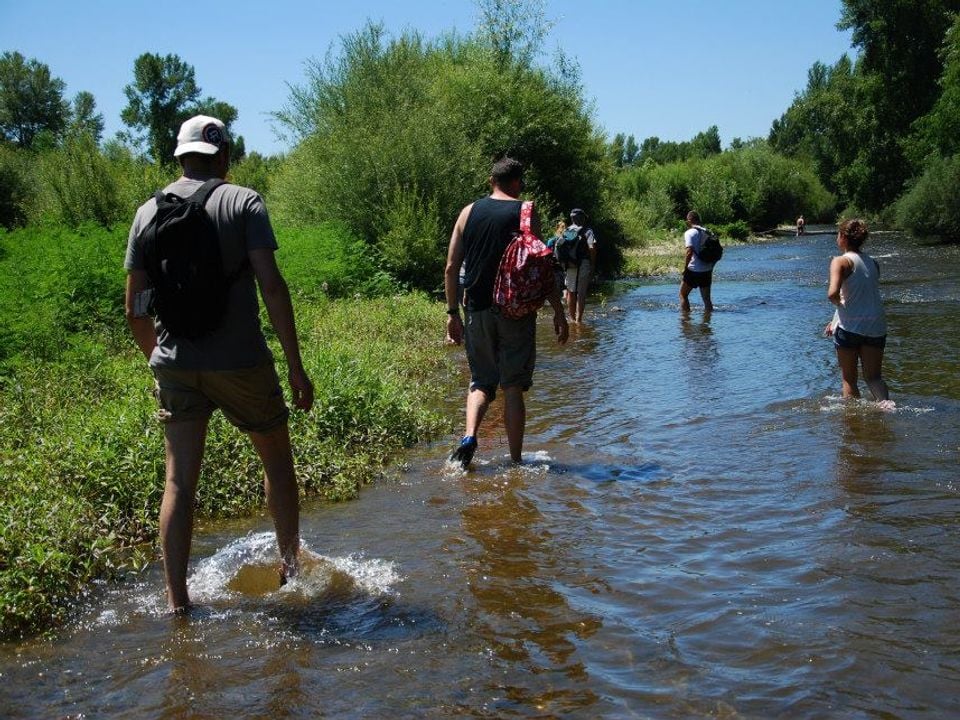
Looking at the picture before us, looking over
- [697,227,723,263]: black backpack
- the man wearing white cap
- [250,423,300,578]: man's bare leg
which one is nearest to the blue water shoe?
[250,423,300,578]: man's bare leg

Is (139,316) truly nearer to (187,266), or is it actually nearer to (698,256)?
(187,266)

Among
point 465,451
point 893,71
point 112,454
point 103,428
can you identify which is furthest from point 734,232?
point 112,454

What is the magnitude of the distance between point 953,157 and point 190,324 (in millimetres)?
44163

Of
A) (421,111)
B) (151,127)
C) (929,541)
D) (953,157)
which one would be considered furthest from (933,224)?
(151,127)

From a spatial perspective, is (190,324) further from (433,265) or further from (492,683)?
(433,265)

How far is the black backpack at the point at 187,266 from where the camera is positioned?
3859mm

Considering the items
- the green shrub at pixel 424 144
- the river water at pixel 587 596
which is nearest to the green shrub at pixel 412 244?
the green shrub at pixel 424 144

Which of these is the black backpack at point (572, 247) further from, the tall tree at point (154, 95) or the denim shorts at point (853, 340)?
the tall tree at point (154, 95)

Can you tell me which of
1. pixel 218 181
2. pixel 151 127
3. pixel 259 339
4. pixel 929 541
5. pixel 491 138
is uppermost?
pixel 151 127

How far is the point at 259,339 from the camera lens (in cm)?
407

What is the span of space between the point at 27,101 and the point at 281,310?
88.8 metres

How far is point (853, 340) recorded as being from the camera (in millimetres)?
8125

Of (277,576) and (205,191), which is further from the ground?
(205,191)

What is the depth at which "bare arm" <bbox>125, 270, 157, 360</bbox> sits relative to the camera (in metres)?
4.05
